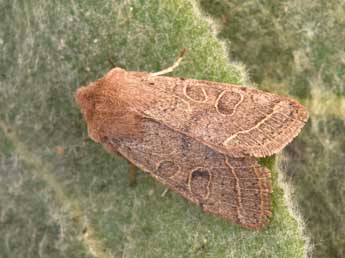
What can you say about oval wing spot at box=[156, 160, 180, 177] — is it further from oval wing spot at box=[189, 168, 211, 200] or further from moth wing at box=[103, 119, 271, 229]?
oval wing spot at box=[189, 168, 211, 200]

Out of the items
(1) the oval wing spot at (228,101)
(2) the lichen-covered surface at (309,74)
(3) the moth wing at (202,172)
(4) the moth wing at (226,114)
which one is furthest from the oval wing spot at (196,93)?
(2) the lichen-covered surface at (309,74)

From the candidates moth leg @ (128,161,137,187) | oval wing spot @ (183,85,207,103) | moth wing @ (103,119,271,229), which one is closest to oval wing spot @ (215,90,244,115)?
oval wing spot @ (183,85,207,103)

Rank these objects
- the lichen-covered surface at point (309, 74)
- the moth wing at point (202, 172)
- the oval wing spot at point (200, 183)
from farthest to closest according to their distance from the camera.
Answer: the lichen-covered surface at point (309, 74) → the oval wing spot at point (200, 183) → the moth wing at point (202, 172)

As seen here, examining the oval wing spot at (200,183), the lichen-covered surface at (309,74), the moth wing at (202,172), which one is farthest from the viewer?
the lichen-covered surface at (309,74)

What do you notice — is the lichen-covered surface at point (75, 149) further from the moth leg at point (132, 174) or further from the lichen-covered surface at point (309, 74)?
the lichen-covered surface at point (309, 74)

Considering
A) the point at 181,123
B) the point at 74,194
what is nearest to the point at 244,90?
the point at 181,123
